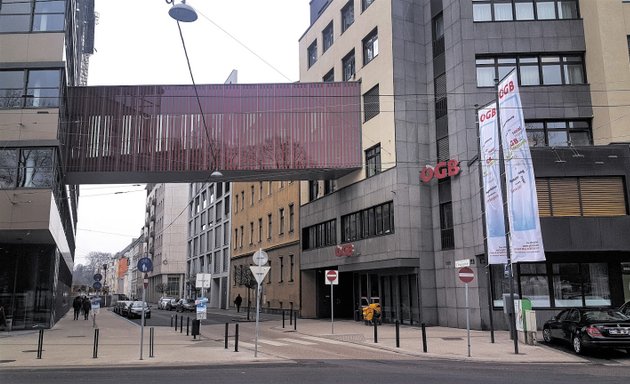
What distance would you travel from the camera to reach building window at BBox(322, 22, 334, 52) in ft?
130

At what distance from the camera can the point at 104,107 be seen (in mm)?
31969

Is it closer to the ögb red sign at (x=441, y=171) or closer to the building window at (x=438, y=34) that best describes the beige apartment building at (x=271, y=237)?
the ögb red sign at (x=441, y=171)

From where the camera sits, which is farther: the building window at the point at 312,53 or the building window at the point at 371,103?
the building window at the point at 312,53

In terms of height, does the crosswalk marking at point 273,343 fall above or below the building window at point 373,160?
below

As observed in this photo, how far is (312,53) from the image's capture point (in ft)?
142

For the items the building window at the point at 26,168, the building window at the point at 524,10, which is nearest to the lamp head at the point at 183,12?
the building window at the point at 26,168

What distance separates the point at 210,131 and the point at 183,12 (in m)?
19.5

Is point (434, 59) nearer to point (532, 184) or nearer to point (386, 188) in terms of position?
point (386, 188)

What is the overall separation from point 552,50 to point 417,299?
1380 centimetres

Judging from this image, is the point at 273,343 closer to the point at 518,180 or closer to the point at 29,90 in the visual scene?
the point at 518,180

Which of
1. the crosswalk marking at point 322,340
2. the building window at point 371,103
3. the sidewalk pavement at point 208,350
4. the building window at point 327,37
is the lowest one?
the crosswalk marking at point 322,340

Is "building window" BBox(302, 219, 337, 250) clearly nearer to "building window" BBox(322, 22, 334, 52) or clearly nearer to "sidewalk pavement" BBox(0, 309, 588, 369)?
"sidewalk pavement" BBox(0, 309, 588, 369)

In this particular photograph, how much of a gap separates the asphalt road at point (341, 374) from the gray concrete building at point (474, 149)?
27.3ft

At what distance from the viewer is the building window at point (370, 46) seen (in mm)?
32612
